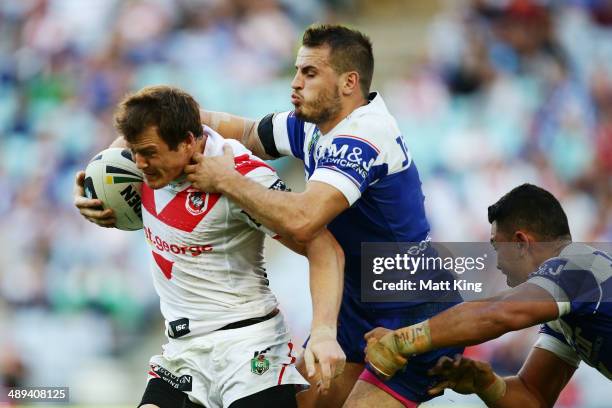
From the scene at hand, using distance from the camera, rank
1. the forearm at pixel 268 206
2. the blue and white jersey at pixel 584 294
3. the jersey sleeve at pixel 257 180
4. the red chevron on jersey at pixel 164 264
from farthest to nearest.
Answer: the blue and white jersey at pixel 584 294 → the red chevron on jersey at pixel 164 264 → the jersey sleeve at pixel 257 180 → the forearm at pixel 268 206

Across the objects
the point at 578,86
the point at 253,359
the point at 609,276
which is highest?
the point at 578,86

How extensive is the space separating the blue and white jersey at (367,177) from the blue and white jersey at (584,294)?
77 cm

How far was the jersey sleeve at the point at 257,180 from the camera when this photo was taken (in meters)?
5.18

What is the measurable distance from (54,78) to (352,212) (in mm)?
8707

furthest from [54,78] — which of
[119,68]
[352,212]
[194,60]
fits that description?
[352,212]

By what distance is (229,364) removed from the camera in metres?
5.14

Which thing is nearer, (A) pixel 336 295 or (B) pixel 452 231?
(A) pixel 336 295

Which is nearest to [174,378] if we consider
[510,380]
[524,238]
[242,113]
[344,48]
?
[344,48]

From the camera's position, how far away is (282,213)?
5.10 metres

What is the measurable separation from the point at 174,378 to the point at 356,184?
4.29 feet

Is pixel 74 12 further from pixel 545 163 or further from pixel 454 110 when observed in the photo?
pixel 545 163

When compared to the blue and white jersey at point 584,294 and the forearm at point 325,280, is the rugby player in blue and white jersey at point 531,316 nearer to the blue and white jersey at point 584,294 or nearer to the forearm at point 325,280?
the blue and white jersey at point 584,294

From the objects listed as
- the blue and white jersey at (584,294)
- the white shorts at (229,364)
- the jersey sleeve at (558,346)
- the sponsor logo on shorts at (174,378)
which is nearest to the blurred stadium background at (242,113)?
the jersey sleeve at (558,346)

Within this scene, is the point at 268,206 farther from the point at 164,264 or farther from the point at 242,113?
the point at 242,113
